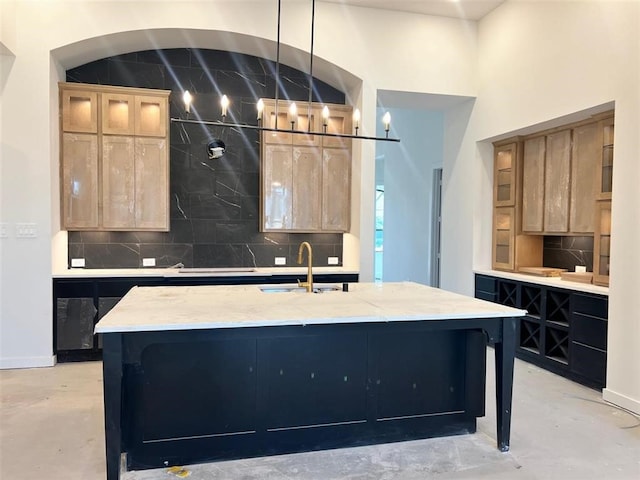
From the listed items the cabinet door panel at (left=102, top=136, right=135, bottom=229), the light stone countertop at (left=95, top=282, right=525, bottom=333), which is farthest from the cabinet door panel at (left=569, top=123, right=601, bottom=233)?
the cabinet door panel at (left=102, top=136, right=135, bottom=229)

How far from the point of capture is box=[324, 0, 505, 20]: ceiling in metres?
4.78

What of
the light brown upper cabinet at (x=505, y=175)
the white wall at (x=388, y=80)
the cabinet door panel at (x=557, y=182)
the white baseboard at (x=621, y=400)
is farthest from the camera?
the light brown upper cabinet at (x=505, y=175)

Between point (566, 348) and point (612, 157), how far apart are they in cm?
169

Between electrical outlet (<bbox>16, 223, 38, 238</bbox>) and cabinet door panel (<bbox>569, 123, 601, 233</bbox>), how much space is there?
4.92m

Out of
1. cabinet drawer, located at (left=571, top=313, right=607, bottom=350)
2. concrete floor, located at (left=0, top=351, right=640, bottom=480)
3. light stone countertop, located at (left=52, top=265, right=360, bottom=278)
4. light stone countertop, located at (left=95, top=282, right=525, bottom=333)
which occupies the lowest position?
concrete floor, located at (left=0, top=351, right=640, bottom=480)

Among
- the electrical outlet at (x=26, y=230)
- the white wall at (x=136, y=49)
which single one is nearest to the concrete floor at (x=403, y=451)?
the white wall at (x=136, y=49)

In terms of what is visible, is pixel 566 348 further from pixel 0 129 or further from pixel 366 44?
pixel 0 129

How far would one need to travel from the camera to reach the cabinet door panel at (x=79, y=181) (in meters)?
4.48

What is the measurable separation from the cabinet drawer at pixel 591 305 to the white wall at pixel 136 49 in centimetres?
198

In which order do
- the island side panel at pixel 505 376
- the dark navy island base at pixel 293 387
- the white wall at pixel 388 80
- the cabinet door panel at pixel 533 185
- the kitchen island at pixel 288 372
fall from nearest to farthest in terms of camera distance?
the kitchen island at pixel 288 372 < the dark navy island base at pixel 293 387 < the island side panel at pixel 505 376 < the white wall at pixel 388 80 < the cabinet door panel at pixel 533 185

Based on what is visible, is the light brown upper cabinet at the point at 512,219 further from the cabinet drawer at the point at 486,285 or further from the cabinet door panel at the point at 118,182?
the cabinet door panel at the point at 118,182

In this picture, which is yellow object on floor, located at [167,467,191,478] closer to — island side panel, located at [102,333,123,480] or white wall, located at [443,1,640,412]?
island side panel, located at [102,333,123,480]

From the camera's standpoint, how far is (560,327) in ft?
13.4

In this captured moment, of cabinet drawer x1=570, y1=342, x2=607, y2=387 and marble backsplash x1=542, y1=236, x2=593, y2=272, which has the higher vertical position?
marble backsplash x1=542, y1=236, x2=593, y2=272
